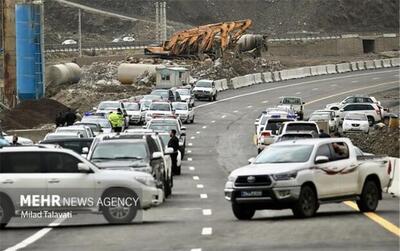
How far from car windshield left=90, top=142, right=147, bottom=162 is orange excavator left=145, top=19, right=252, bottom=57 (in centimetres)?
8591

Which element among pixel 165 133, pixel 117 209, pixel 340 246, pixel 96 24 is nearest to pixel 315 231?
pixel 340 246

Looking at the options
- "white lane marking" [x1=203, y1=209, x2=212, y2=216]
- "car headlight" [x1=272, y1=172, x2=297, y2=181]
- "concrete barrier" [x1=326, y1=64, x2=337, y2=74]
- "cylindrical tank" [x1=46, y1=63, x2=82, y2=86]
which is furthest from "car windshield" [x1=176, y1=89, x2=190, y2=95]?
"car headlight" [x1=272, y1=172, x2=297, y2=181]

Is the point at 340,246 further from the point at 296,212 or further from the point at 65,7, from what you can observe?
the point at 65,7

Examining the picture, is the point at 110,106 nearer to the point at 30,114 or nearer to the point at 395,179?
the point at 30,114

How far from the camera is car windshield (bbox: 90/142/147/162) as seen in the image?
26094 millimetres

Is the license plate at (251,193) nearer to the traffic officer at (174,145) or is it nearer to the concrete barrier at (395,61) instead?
the traffic officer at (174,145)

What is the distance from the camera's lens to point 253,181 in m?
22.8

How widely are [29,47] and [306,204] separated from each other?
54.9 meters

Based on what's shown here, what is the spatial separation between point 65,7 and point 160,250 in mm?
172369

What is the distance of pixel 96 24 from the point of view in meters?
184

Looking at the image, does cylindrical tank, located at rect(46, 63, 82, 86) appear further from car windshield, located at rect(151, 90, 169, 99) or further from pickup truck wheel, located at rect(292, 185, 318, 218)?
pickup truck wheel, located at rect(292, 185, 318, 218)

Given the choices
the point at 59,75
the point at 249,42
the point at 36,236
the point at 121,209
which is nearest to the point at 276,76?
the point at 249,42

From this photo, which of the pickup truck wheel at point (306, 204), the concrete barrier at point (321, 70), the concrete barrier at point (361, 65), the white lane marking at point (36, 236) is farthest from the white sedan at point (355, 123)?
the concrete barrier at point (361, 65)

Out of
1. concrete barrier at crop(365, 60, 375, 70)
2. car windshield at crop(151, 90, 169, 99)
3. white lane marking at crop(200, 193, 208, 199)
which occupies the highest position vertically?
concrete barrier at crop(365, 60, 375, 70)
